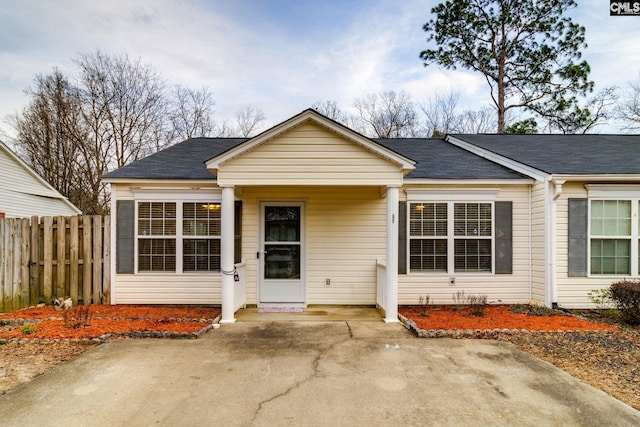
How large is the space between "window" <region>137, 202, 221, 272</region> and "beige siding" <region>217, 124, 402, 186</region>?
157 centimetres

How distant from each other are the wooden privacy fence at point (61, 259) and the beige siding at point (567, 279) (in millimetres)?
9190

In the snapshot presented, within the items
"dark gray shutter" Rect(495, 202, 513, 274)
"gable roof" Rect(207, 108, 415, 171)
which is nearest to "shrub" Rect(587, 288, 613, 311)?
"dark gray shutter" Rect(495, 202, 513, 274)

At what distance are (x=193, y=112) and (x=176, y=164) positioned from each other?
14132 mm

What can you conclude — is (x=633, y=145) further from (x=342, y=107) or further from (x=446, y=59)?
(x=342, y=107)

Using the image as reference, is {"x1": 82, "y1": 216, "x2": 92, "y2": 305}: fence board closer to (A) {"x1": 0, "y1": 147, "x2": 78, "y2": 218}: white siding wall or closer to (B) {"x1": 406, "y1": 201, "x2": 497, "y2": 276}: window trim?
(B) {"x1": 406, "y1": 201, "x2": 497, "y2": 276}: window trim

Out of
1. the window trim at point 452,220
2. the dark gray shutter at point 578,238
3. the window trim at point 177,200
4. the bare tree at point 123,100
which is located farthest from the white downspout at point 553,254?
the bare tree at point 123,100

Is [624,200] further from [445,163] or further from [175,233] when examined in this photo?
[175,233]

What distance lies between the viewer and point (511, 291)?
6965 mm

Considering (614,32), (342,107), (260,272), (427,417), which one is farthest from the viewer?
(342,107)

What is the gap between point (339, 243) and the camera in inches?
277

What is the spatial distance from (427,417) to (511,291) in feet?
17.2

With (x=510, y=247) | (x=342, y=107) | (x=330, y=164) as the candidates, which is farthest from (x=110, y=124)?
(x=510, y=247)

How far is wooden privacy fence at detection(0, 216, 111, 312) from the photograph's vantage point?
6.54m

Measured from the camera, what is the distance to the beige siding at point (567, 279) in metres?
6.54
